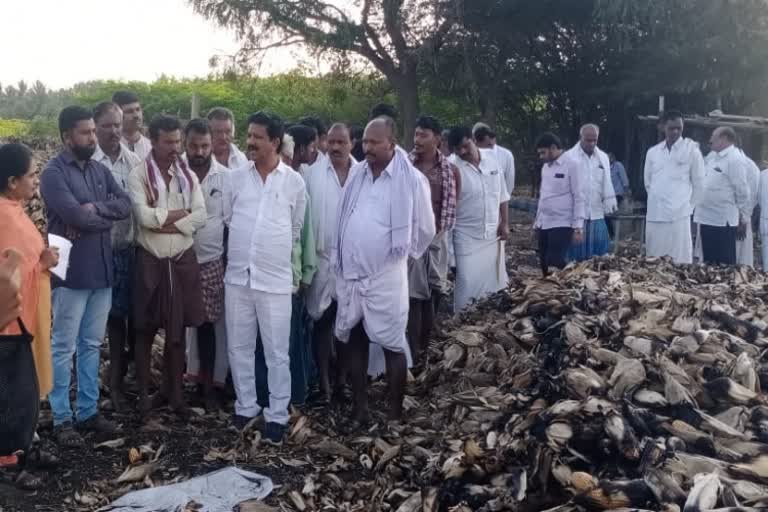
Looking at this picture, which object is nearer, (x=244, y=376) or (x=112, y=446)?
(x=112, y=446)

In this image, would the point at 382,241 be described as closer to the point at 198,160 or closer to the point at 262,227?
the point at 262,227

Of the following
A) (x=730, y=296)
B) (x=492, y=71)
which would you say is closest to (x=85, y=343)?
(x=730, y=296)

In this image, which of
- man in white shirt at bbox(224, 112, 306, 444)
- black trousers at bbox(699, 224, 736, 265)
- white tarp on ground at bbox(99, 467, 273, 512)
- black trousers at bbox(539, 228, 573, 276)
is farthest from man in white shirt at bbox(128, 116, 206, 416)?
black trousers at bbox(699, 224, 736, 265)

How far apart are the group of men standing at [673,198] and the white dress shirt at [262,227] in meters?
3.87

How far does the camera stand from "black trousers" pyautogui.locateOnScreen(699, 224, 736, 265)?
9.08 m

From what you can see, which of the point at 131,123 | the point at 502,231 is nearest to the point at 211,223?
the point at 131,123

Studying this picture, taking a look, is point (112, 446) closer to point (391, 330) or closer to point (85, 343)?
point (85, 343)

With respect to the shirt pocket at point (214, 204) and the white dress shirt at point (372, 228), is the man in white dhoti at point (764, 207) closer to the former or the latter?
the white dress shirt at point (372, 228)

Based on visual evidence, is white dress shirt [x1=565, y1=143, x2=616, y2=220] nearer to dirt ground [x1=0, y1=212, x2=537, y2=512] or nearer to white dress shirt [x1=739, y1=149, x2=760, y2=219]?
white dress shirt [x1=739, y1=149, x2=760, y2=219]

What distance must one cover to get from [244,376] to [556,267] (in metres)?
4.22

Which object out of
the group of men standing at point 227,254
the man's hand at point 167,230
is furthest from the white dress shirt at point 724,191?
the man's hand at point 167,230

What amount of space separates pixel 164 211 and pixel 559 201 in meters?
4.37

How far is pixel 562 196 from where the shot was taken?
8078 millimetres

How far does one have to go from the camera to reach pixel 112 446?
4.79 m
